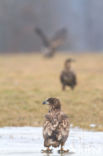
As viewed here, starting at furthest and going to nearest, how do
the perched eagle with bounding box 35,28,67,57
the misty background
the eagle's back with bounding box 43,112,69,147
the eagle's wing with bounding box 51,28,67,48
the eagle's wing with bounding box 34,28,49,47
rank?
the misty background → the eagle's wing with bounding box 51,28,67,48 → the perched eagle with bounding box 35,28,67,57 → the eagle's wing with bounding box 34,28,49,47 → the eagle's back with bounding box 43,112,69,147

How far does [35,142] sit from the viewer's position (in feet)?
32.3

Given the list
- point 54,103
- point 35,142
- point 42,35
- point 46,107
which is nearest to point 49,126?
point 54,103

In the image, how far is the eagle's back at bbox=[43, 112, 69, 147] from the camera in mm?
8469

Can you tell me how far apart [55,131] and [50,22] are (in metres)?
55.7

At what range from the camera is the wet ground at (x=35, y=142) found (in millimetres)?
8688

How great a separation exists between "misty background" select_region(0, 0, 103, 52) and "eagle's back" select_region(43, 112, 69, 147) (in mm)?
49401

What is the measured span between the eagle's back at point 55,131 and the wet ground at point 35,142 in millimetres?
225

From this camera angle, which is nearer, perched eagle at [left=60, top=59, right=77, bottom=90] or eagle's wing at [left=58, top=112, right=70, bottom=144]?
eagle's wing at [left=58, top=112, right=70, bottom=144]

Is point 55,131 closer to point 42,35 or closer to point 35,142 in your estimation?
point 35,142

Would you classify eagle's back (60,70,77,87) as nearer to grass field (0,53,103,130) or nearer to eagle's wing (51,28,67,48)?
grass field (0,53,103,130)

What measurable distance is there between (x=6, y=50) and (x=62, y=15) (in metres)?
11.3

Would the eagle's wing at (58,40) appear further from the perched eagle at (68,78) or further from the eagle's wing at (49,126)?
the eagle's wing at (49,126)

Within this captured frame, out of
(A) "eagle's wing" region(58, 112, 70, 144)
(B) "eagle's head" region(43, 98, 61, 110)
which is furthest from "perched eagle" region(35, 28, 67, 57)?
(A) "eagle's wing" region(58, 112, 70, 144)

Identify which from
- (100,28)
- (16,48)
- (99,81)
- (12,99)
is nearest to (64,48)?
(16,48)
